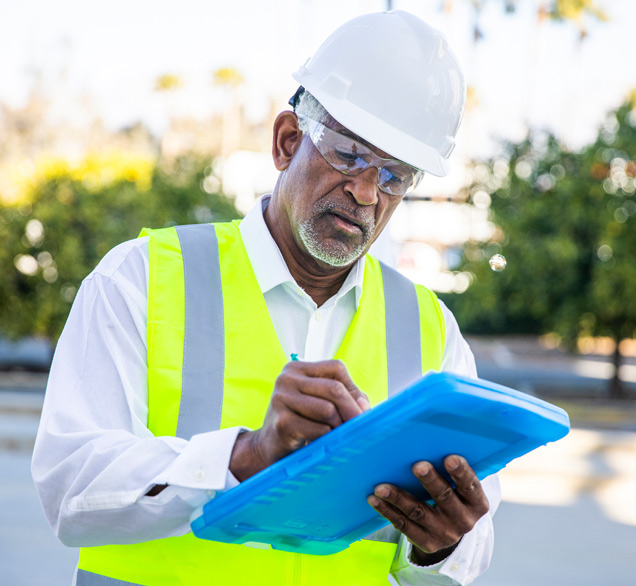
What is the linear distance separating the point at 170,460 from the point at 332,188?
677 millimetres

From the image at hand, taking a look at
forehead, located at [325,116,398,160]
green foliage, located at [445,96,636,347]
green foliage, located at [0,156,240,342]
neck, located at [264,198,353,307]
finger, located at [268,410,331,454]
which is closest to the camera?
finger, located at [268,410,331,454]

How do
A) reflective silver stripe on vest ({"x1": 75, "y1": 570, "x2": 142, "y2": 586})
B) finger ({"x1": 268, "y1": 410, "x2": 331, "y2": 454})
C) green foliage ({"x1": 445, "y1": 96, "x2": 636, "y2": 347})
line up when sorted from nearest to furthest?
1. finger ({"x1": 268, "y1": 410, "x2": 331, "y2": 454})
2. reflective silver stripe on vest ({"x1": 75, "y1": 570, "x2": 142, "y2": 586})
3. green foliage ({"x1": 445, "y1": 96, "x2": 636, "y2": 347})

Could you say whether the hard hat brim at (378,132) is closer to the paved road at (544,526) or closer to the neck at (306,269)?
the neck at (306,269)

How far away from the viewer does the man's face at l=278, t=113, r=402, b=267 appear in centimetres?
177

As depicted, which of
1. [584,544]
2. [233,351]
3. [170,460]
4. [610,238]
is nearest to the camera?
[170,460]

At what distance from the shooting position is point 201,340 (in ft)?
5.39

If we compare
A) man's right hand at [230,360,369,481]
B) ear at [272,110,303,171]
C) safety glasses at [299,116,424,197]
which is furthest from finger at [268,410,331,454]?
ear at [272,110,303,171]

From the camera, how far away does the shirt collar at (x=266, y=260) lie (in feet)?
5.98

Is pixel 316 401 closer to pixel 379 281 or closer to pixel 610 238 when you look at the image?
pixel 379 281

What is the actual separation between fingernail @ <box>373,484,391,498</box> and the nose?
0.64 m

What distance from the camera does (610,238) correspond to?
13.4m

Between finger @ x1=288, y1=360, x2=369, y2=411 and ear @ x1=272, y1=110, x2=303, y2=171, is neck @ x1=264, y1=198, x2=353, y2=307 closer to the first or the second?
ear @ x1=272, y1=110, x2=303, y2=171

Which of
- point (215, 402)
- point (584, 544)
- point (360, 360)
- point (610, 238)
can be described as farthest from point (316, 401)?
point (610, 238)

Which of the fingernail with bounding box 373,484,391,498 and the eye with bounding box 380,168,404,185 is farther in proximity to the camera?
the eye with bounding box 380,168,404,185
